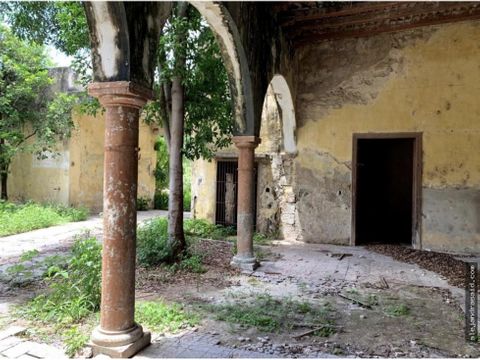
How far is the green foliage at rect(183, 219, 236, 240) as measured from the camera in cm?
899

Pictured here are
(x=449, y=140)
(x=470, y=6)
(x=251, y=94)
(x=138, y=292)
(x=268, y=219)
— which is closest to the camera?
(x=138, y=292)

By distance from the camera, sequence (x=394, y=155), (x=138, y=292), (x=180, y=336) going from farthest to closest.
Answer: (x=394, y=155)
(x=138, y=292)
(x=180, y=336)

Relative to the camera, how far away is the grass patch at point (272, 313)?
3.89 meters

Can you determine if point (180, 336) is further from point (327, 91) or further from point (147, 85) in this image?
point (327, 91)

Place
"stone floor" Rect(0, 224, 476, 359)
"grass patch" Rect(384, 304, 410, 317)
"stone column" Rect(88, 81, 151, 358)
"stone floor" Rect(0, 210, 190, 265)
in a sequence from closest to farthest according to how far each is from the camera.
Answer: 1. "stone column" Rect(88, 81, 151, 358)
2. "stone floor" Rect(0, 224, 476, 359)
3. "grass patch" Rect(384, 304, 410, 317)
4. "stone floor" Rect(0, 210, 190, 265)

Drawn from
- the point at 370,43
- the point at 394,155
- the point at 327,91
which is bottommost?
the point at 394,155

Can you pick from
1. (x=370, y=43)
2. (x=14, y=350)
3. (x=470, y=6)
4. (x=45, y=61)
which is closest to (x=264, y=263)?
(x=14, y=350)

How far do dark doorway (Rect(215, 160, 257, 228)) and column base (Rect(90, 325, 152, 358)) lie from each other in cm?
675

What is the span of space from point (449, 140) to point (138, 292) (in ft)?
21.7

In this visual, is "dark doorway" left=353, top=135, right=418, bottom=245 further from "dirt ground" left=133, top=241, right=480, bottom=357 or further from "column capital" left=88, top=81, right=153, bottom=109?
"column capital" left=88, top=81, right=153, bottom=109

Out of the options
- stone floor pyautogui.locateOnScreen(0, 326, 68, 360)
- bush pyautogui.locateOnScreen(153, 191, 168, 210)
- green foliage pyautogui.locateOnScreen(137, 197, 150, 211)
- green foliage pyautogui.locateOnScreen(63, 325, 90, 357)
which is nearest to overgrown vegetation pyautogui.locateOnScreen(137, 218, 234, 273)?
green foliage pyautogui.locateOnScreen(63, 325, 90, 357)

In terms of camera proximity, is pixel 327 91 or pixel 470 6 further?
pixel 327 91

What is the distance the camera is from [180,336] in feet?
11.5

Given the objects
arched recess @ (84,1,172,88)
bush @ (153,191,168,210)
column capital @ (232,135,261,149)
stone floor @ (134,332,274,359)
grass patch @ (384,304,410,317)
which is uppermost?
arched recess @ (84,1,172,88)
